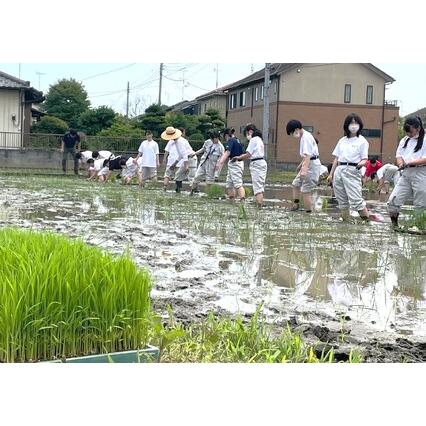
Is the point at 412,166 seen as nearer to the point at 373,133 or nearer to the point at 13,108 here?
the point at 13,108

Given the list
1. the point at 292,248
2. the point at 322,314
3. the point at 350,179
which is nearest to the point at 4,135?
the point at 350,179

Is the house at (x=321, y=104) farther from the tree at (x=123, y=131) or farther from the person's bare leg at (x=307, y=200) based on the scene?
the person's bare leg at (x=307, y=200)

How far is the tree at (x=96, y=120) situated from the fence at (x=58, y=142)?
78.0 inches

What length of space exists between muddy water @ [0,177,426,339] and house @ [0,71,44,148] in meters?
19.5

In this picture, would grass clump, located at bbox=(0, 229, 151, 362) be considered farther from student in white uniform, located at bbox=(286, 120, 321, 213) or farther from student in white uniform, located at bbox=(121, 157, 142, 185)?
Result: student in white uniform, located at bbox=(121, 157, 142, 185)

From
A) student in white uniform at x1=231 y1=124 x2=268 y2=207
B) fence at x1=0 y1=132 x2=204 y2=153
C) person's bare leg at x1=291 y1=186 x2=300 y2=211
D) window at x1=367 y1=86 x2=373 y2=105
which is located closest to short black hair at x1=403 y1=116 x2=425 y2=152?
person's bare leg at x1=291 y1=186 x2=300 y2=211

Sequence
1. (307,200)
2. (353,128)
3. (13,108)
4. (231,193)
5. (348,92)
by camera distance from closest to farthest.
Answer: (353,128) → (307,200) → (231,193) → (13,108) → (348,92)

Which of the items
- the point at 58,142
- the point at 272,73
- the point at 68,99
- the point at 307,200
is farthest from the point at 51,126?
the point at 307,200

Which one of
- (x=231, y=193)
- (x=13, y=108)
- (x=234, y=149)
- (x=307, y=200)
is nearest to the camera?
(x=307, y=200)

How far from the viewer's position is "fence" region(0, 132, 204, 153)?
28.9 m

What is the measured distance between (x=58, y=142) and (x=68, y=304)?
2885cm

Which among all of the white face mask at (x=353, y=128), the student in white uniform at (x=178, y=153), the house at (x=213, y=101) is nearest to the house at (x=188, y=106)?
the house at (x=213, y=101)

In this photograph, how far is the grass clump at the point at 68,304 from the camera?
2900mm

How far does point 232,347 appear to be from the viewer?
3.34 meters
